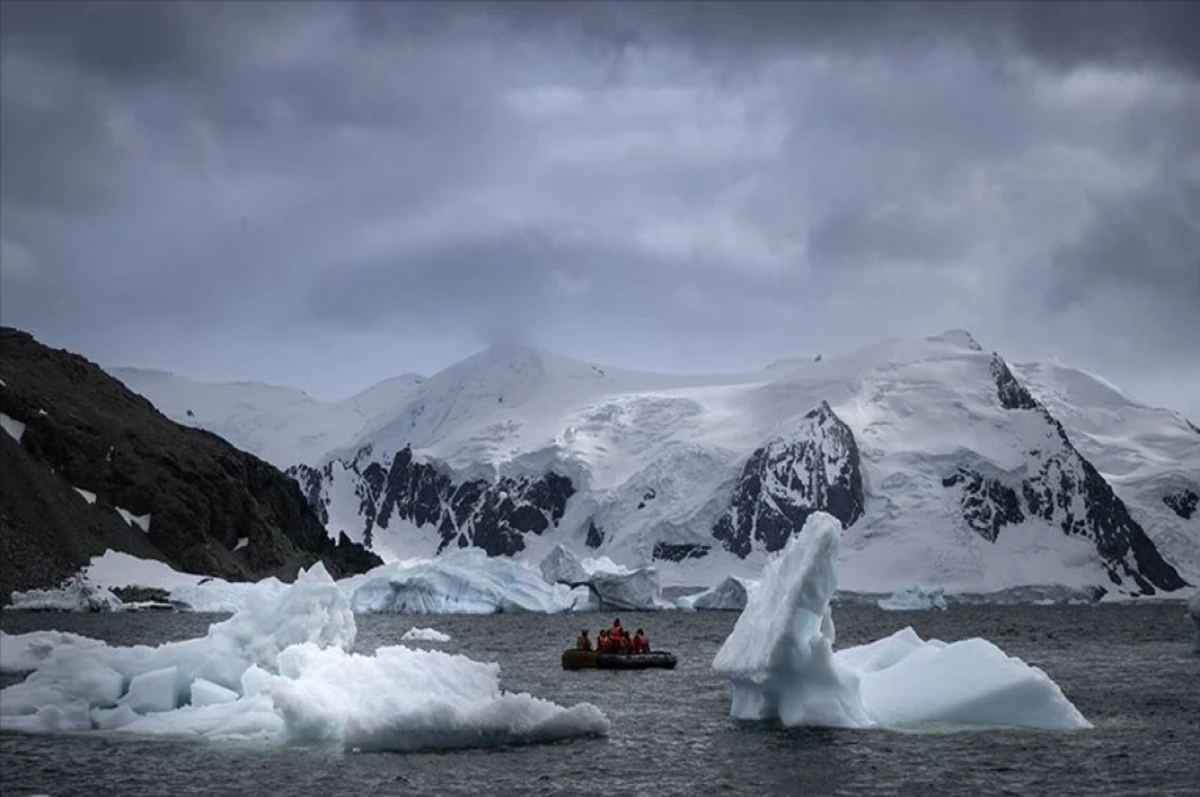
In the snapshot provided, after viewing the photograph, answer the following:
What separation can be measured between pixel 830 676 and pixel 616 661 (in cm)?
3056

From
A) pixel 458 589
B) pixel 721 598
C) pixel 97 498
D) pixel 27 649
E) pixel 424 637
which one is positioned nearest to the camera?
pixel 27 649

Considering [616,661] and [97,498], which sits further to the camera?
[97,498]

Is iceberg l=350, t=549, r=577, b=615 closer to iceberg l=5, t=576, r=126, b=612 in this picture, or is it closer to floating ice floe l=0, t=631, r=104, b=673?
iceberg l=5, t=576, r=126, b=612

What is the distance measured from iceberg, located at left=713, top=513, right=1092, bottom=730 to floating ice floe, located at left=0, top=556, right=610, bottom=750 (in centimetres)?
585

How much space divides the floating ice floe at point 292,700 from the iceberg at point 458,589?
387 feet

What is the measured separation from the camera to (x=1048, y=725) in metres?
48.7

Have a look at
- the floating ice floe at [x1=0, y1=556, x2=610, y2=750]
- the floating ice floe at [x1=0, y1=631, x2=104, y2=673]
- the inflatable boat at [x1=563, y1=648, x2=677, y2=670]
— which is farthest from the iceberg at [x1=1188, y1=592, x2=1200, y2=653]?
the floating ice floe at [x1=0, y1=631, x2=104, y2=673]

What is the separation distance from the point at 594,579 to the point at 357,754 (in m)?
129

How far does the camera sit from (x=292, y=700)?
4122 cm

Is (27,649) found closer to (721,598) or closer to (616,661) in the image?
(616,661)

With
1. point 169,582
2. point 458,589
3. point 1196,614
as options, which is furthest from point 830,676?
point 169,582

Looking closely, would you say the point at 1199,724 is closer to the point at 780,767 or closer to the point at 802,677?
the point at 802,677

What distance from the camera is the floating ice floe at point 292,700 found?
136ft

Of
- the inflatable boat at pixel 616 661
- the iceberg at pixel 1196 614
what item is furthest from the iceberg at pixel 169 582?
the iceberg at pixel 1196 614
